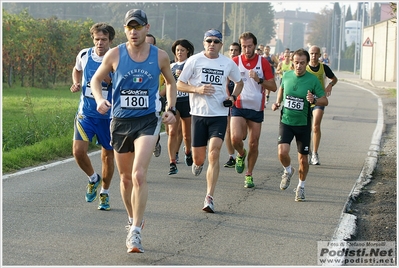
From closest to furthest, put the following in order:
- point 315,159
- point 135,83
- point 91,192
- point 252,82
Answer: point 135,83 < point 91,192 < point 252,82 < point 315,159

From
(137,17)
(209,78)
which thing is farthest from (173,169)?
(137,17)

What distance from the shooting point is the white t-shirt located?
9.64 meters

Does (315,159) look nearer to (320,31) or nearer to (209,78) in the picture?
(209,78)

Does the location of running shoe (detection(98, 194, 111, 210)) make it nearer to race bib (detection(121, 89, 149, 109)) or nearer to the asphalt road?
the asphalt road

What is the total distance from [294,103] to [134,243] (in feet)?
13.2

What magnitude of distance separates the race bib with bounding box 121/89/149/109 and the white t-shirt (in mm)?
2211

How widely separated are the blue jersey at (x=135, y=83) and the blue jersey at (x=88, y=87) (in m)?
1.58

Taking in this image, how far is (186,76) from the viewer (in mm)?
9828

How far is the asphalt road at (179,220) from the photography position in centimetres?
698

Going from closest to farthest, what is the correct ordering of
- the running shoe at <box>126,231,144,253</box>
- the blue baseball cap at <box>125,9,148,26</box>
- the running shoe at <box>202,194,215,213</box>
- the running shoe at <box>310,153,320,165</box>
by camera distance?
the running shoe at <box>126,231,144,253</box>, the blue baseball cap at <box>125,9,148,26</box>, the running shoe at <box>202,194,215,213</box>, the running shoe at <box>310,153,320,165</box>

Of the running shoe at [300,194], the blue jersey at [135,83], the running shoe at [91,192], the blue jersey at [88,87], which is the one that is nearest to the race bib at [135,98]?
the blue jersey at [135,83]

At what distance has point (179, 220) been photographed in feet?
28.0

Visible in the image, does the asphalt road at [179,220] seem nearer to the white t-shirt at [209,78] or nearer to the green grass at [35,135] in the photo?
the green grass at [35,135]

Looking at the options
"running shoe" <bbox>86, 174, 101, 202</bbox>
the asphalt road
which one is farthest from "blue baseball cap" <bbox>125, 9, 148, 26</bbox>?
"running shoe" <bbox>86, 174, 101, 202</bbox>
